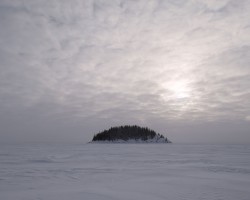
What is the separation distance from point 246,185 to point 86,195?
623cm

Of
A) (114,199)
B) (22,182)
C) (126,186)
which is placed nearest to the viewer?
(114,199)

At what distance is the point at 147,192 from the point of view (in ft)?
28.1

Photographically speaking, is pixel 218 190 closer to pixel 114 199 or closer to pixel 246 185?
pixel 246 185

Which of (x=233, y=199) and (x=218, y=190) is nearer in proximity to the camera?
(x=233, y=199)

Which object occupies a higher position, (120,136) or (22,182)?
(120,136)

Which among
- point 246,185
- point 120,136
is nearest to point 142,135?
point 120,136

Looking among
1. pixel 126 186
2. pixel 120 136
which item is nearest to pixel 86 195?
pixel 126 186

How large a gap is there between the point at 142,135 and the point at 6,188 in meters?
192

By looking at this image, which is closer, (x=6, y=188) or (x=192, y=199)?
(x=192, y=199)

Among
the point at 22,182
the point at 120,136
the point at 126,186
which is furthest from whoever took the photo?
the point at 120,136

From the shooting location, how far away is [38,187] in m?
9.27

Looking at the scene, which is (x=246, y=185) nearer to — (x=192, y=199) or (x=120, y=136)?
(x=192, y=199)

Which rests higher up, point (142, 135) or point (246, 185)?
point (142, 135)

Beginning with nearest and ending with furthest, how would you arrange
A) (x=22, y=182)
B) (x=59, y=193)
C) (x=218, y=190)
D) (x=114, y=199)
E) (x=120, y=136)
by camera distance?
(x=114, y=199) < (x=59, y=193) < (x=218, y=190) < (x=22, y=182) < (x=120, y=136)
